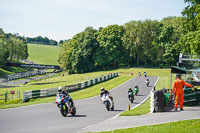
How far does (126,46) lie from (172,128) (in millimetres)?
76918

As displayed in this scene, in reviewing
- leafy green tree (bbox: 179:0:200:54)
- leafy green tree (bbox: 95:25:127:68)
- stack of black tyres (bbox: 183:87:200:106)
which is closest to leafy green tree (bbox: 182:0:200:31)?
leafy green tree (bbox: 179:0:200:54)

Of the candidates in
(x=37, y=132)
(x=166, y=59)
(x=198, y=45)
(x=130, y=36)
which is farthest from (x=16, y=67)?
(x=37, y=132)

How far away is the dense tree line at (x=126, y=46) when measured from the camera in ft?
264

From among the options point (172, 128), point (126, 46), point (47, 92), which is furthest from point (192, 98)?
point (126, 46)

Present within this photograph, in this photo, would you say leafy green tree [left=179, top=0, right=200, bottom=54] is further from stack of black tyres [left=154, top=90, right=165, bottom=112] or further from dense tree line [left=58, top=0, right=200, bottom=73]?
dense tree line [left=58, top=0, right=200, bottom=73]

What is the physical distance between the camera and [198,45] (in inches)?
957

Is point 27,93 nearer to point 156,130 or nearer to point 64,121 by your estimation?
point 64,121

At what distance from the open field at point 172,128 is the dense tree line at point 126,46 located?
2769 inches

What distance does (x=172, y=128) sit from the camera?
363 inches

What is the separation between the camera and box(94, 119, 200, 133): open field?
885cm

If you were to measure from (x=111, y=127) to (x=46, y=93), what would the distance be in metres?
22.4

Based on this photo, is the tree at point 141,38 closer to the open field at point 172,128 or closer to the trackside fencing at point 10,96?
the trackside fencing at point 10,96

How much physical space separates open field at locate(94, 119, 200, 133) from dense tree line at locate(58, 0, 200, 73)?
70.3 metres

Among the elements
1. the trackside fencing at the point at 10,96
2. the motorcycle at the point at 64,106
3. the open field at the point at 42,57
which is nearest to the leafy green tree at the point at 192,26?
the motorcycle at the point at 64,106
